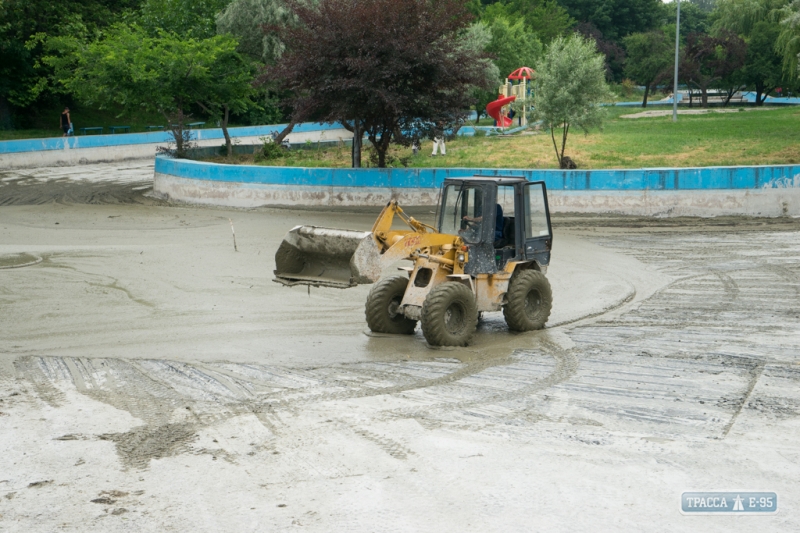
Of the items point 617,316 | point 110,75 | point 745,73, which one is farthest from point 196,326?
point 745,73

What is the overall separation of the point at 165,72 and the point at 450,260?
2202 centimetres

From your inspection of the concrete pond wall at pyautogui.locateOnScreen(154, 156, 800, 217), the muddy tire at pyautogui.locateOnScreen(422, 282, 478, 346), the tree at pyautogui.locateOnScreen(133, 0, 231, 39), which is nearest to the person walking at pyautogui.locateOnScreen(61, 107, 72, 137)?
the tree at pyautogui.locateOnScreen(133, 0, 231, 39)

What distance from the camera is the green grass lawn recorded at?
30688mm

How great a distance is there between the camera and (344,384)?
10.4 metres

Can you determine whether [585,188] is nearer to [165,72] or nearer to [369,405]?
[165,72]

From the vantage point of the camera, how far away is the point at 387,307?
1263cm

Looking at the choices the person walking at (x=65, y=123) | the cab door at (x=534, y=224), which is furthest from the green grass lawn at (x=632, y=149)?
the cab door at (x=534, y=224)

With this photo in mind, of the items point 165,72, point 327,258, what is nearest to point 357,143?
point 165,72

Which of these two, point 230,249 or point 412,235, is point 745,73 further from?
point 412,235

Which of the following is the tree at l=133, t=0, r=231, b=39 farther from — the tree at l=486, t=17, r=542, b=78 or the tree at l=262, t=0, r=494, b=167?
the tree at l=486, t=17, r=542, b=78

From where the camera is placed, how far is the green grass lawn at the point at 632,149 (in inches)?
1208

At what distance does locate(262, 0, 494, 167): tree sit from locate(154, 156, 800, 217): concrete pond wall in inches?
62.1

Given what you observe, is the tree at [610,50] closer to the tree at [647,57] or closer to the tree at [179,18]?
the tree at [647,57]

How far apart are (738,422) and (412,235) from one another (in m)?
4.79
